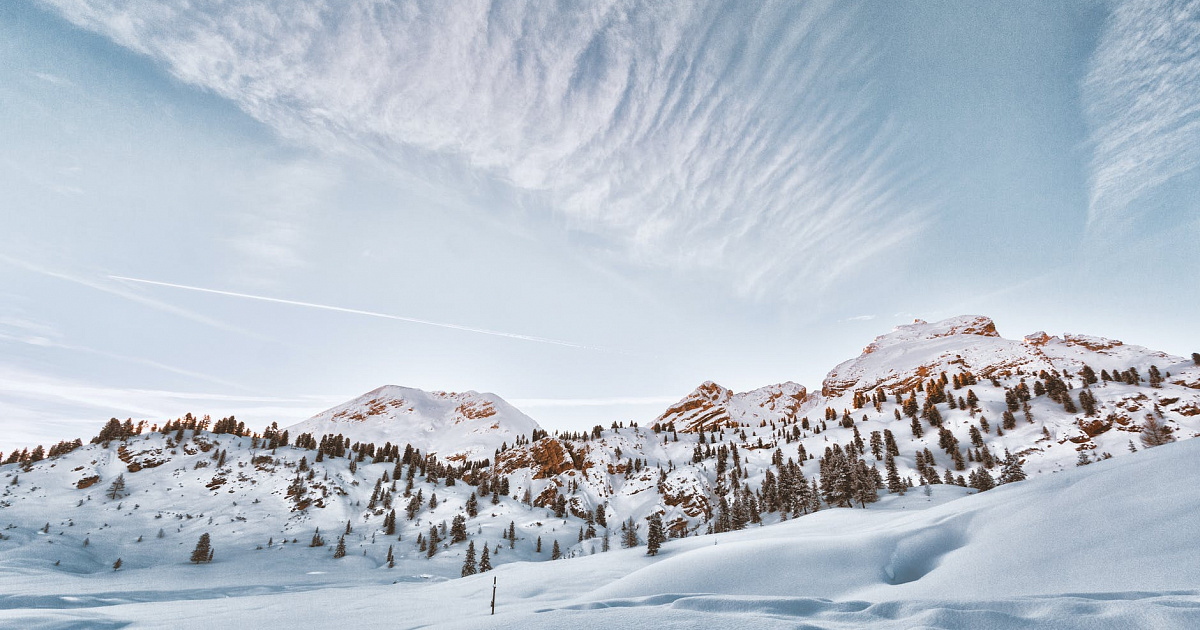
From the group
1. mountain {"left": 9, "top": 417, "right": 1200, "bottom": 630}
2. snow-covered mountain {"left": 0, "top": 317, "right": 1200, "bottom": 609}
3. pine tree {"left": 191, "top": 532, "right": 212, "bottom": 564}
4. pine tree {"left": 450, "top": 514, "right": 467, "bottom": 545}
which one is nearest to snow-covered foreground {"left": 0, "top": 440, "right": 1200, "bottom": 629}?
mountain {"left": 9, "top": 417, "right": 1200, "bottom": 630}

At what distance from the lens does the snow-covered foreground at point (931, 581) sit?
9305 millimetres

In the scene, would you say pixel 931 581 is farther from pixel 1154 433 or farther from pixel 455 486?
pixel 455 486

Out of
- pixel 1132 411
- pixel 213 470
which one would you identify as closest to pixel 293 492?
pixel 213 470

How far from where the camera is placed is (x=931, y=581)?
1504cm

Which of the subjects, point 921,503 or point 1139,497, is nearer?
point 1139,497

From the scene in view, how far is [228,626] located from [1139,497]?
1724 inches

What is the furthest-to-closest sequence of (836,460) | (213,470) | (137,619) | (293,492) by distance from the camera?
(213,470), (293,492), (836,460), (137,619)

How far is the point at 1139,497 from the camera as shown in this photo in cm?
1500

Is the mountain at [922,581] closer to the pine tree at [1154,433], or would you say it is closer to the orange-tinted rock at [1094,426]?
the pine tree at [1154,433]

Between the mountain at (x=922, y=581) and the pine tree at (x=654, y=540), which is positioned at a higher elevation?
the mountain at (x=922, y=581)

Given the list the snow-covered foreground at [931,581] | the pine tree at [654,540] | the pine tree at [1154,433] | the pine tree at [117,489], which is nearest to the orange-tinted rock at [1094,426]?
the pine tree at [1154,433]

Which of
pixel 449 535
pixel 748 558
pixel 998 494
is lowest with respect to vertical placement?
pixel 449 535

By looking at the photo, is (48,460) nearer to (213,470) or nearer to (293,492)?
(213,470)

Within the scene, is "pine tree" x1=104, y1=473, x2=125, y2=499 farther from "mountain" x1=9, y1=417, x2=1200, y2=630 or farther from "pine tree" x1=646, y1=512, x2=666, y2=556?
"pine tree" x1=646, y1=512, x2=666, y2=556
